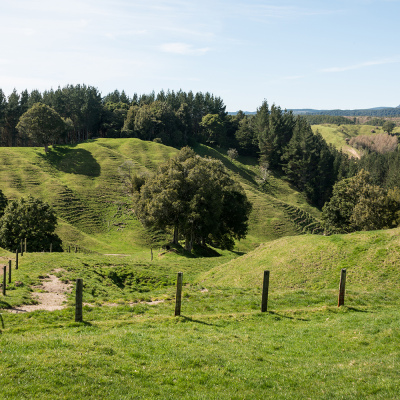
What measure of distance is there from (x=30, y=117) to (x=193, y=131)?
75799 millimetres

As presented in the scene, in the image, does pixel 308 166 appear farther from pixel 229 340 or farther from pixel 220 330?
pixel 229 340

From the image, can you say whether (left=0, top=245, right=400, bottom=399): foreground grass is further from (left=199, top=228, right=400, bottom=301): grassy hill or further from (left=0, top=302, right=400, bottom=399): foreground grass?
(left=199, top=228, right=400, bottom=301): grassy hill

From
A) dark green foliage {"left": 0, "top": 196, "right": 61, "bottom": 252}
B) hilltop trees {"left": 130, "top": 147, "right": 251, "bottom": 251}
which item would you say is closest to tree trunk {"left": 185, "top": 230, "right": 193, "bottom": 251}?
hilltop trees {"left": 130, "top": 147, "right": 251, "bottom": 251}

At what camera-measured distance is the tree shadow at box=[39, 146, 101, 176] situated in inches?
3824

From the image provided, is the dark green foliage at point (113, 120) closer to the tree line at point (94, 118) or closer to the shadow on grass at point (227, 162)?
the tree line at point (94, 118)

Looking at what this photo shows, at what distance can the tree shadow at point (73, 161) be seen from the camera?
9712 centimetres

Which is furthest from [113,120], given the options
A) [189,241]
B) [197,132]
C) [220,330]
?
[220,330]

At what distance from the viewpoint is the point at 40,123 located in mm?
97312

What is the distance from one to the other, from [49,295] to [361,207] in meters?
53.7

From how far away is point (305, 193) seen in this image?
429 feet

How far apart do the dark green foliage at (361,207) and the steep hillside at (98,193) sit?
18362 millimetres

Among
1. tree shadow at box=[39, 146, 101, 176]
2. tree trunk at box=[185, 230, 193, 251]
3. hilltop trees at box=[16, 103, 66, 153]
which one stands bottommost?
tree trunk at box=[185, 230, 193, 251]

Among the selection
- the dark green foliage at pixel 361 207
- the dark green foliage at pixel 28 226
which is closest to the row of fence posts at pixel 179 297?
the dark green foliage at pixel 28 226

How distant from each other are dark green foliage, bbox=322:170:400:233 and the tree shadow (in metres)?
61.4
